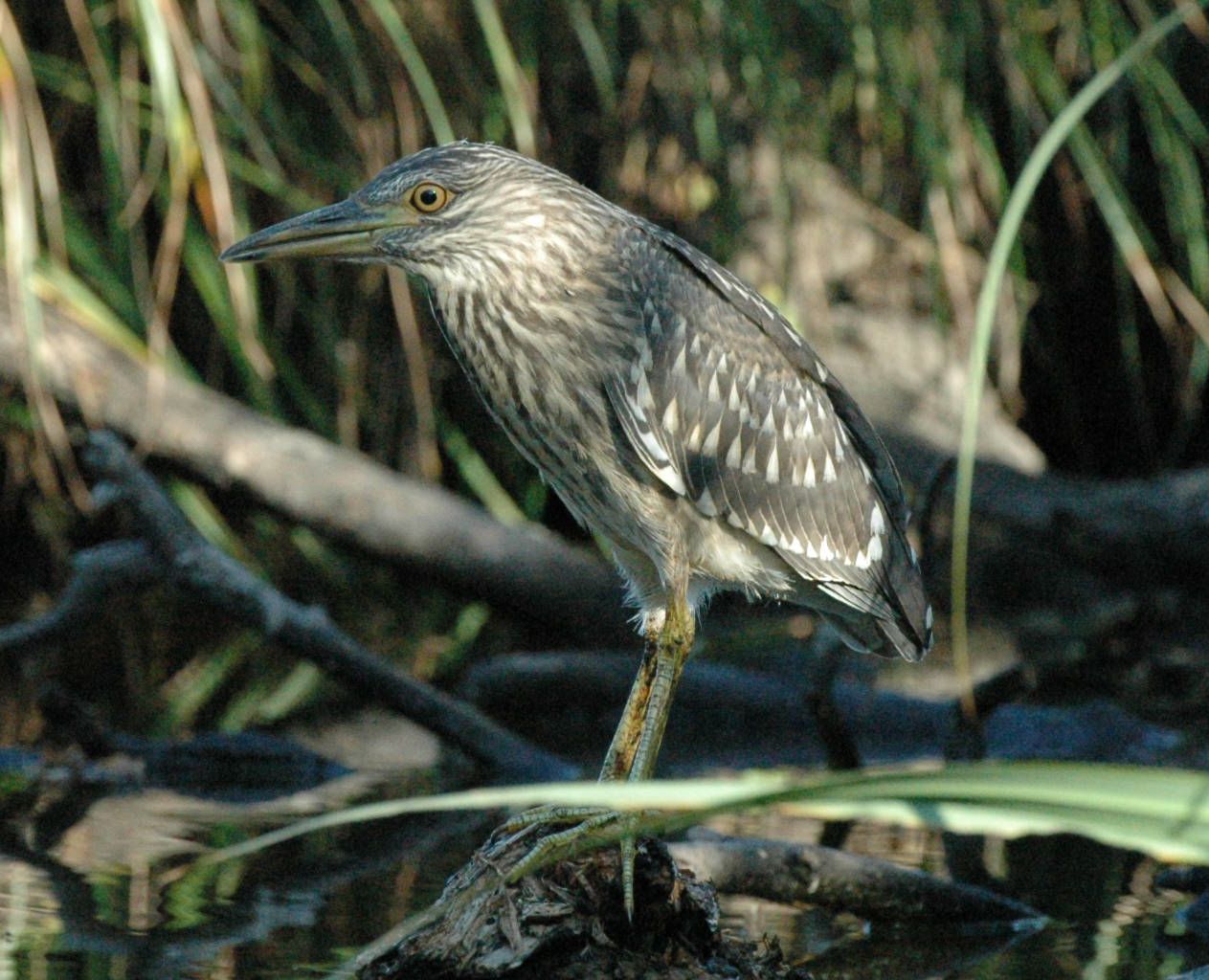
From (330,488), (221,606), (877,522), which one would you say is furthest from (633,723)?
(330,488)

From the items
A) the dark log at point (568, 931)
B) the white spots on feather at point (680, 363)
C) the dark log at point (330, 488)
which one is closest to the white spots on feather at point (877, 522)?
the white spots on feather at point (680, 363)

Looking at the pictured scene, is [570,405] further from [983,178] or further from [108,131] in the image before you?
[983,178]

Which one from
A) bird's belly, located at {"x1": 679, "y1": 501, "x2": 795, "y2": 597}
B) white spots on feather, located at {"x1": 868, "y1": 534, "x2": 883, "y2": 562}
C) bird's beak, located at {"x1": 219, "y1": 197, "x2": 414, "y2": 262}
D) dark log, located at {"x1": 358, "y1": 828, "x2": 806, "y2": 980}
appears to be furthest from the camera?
white spots on feather, located at {"x1": 868, "y1": 534, "x2": 883, "y2": 562}

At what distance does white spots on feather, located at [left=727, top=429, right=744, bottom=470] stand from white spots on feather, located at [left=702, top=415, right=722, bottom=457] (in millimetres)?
41

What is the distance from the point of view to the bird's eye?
3.38 m

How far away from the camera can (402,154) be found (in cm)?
639

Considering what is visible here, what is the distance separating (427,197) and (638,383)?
0.56m

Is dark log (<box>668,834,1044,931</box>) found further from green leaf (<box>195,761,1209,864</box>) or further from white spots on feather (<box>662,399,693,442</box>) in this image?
green leaf (<box>195,761,1209,864</box>)

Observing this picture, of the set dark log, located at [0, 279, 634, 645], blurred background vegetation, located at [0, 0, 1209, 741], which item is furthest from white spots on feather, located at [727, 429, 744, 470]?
dark log, located at [0, 279, 634, 645]

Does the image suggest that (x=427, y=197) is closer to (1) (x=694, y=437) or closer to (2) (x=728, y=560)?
(1) (x=694, y=437)

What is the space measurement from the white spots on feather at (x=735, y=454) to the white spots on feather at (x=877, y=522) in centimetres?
42

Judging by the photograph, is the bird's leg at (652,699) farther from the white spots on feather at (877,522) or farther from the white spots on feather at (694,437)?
the white spots on feather at (877,522)

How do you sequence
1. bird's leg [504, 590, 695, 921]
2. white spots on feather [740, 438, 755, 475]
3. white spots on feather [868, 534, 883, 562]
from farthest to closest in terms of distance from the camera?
white spots on feather [868, 534, 883, 562], white spots on feather [740, 438, 755, 475], bird's leg [504, 590, 695, 921]

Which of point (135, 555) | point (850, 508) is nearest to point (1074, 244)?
point (850, 508)
